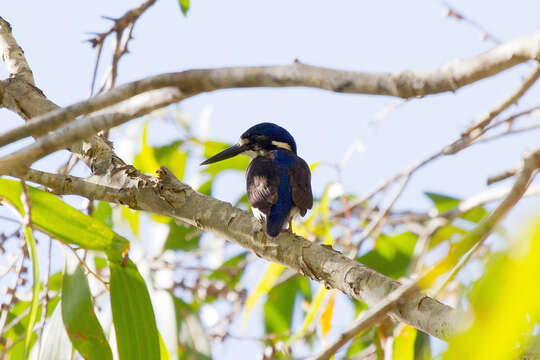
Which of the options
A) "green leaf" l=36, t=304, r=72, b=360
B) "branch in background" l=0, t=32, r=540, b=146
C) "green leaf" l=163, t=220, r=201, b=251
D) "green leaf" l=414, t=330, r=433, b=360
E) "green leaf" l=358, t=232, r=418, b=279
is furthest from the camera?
"green leaf" l=163, t=220, r=201, b=251

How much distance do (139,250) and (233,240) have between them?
1426 mm

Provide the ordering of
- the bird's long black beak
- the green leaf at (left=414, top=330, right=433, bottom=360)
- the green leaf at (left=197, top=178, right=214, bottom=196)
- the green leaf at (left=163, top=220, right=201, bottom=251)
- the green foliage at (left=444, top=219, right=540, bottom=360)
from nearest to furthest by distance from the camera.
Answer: the green foliage at (left=444, top=219, right=540, bottom=360), the green leaf at (left=414, top=330, right=433, bottom=360), the bird's long black beak, the green leaf at (left=163, top=220, right=201, bottom=251), the green leaf at (left=197, top=178, right=214, bottom=196)

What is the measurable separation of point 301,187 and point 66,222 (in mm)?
1133

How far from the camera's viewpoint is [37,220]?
7.23 ft

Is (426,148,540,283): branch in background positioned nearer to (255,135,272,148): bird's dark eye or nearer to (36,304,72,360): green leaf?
(36,304,72,360): green leaf

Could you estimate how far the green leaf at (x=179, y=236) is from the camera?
366 centimetres

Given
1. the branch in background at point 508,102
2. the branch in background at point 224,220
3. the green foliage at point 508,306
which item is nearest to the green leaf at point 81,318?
the branch in background at point 224,220

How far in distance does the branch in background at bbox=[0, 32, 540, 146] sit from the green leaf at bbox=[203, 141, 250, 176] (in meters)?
2.49

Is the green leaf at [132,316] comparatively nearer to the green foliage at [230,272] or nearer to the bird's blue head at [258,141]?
the green foliage at [230,272]

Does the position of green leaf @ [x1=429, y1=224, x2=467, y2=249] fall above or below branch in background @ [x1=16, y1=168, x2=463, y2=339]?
above

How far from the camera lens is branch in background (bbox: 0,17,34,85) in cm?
250

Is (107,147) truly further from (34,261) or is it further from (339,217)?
(339,217)

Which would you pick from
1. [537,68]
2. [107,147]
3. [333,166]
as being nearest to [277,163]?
[333,166]

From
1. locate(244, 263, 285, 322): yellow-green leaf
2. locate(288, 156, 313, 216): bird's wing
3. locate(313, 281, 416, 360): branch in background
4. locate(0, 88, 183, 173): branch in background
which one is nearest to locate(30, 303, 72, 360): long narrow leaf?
locate(244, 263, 285, 322): yellow-green leaf
